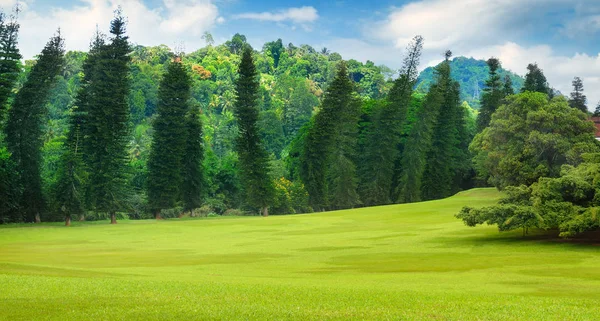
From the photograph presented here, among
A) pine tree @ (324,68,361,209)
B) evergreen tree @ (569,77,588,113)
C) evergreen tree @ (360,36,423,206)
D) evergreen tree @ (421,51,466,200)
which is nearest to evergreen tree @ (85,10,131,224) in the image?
pine tree @ (324,68,361,209)

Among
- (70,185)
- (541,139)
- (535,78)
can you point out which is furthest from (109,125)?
(535,78)

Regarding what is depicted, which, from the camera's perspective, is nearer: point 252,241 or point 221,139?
point 252,241

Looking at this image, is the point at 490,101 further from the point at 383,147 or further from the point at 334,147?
the point at 334,147

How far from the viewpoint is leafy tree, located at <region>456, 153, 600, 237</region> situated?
33.4 metres

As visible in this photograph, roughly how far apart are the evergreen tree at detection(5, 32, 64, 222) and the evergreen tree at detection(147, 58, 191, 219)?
11.8m

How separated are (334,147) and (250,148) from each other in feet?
42.9

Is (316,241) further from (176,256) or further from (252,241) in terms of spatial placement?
(176,256)

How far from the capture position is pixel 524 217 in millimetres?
34281

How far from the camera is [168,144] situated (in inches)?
2753

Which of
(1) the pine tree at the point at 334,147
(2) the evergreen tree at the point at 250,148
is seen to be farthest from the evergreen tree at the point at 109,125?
(1) the pine tree at the point at 334,147

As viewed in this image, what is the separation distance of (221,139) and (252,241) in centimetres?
7932

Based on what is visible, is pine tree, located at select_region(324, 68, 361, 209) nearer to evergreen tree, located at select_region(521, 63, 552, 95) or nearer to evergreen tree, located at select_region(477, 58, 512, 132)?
evergreen tree, located at select_region(477, 58, 512, 132)

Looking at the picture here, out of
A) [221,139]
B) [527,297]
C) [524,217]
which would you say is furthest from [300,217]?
[221,139]

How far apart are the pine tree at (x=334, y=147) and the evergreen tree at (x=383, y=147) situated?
362 centimetres
